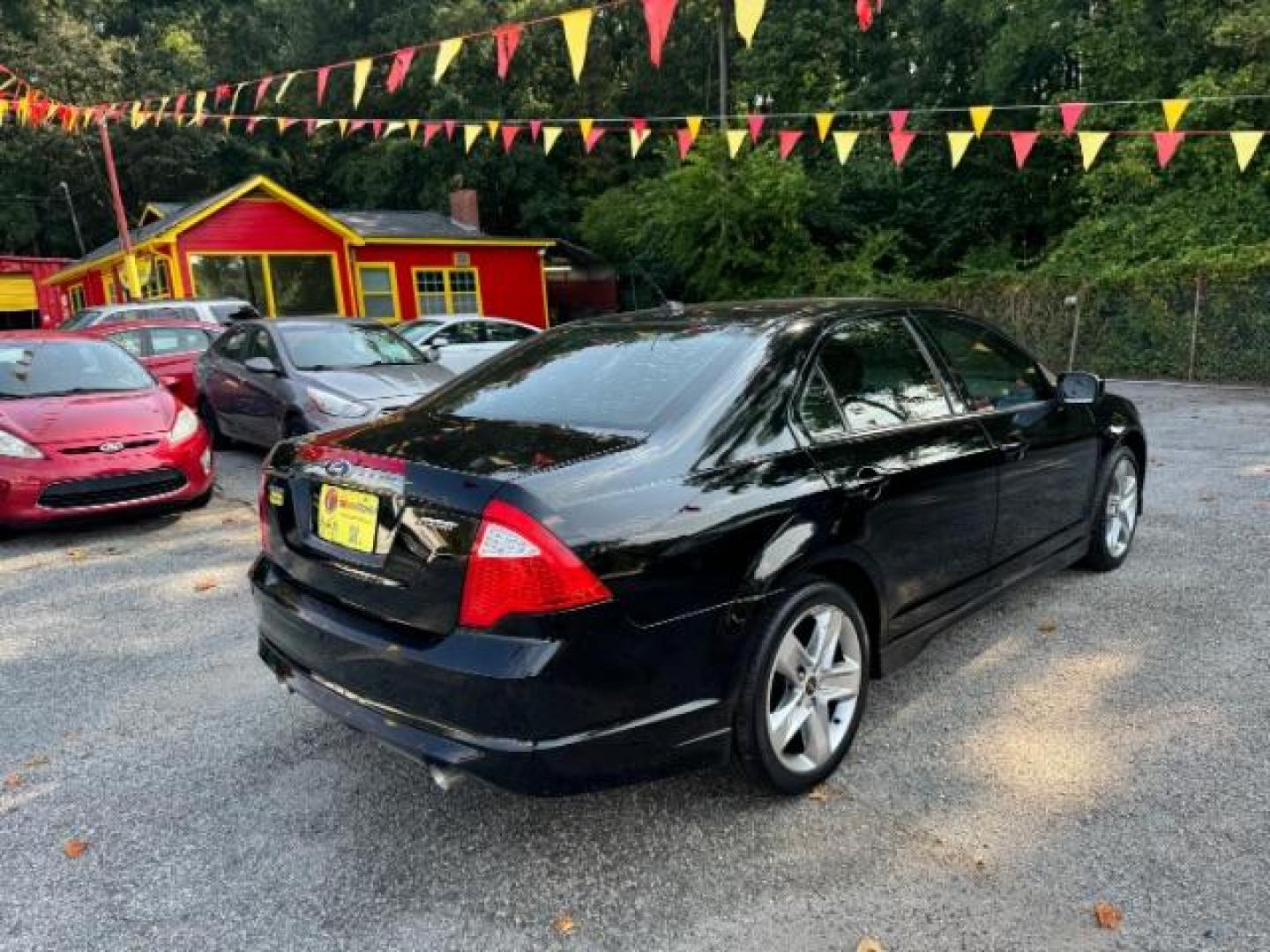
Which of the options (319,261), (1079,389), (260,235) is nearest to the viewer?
(1079,389)

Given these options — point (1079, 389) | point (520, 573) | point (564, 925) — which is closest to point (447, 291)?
point (1079, 389)

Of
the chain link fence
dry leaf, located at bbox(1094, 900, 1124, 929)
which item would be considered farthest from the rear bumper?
the chain link fence

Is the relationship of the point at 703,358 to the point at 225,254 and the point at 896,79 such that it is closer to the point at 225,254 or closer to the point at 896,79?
the point at 225,254

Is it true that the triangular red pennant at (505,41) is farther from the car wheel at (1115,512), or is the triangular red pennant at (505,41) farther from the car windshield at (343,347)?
the car wheel at (1115,512)

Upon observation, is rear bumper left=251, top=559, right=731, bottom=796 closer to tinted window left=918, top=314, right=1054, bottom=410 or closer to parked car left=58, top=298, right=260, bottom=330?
tinted window left=918, top=314, right=1054, bottom=410

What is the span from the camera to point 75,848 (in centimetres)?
269

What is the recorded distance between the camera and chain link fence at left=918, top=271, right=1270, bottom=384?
12.8 meters

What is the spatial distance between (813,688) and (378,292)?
77.5ft

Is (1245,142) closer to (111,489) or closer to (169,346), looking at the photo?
(111,489)

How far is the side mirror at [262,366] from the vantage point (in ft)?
26.2

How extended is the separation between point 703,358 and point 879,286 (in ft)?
63.1

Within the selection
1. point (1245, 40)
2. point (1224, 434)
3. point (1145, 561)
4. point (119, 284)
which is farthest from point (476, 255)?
point (1145, 561)

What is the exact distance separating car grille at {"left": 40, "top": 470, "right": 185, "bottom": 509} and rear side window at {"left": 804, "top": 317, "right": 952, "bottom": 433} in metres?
5.09

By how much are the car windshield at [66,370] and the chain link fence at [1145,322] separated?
13.7 meters
